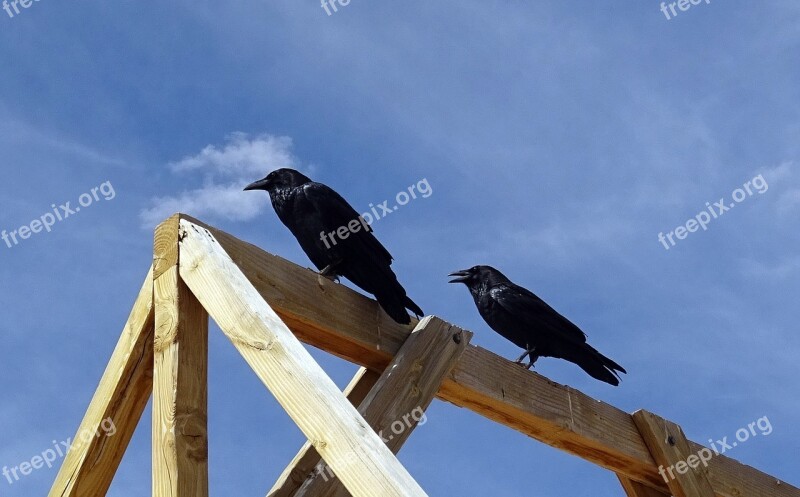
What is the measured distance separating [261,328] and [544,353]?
10.5ft

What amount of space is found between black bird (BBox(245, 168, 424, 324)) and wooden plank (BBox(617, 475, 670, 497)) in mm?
1194

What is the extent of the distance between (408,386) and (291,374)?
925mm

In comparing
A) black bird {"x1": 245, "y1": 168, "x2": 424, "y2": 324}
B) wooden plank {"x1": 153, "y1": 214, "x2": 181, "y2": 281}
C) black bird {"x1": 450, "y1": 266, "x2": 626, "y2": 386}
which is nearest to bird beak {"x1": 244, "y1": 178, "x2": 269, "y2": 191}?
black bird {"x1": 245, "y1": 168, "x2": 424, "y2": 324}

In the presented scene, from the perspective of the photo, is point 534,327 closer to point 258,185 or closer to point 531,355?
point 531,355

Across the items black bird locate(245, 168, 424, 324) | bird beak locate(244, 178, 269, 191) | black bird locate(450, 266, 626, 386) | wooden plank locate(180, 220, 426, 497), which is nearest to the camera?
wooden plank locate(180, 220, 426, 497)

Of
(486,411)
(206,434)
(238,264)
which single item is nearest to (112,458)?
(206,434)

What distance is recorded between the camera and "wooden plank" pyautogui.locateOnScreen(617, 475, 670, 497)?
405 centimetres

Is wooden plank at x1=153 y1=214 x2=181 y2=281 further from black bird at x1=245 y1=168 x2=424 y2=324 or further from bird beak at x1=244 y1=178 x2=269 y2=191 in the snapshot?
bird beak at x1=244 y1=178 x2=269 y2=191

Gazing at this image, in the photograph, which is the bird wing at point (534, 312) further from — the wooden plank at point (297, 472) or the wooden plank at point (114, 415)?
the wooden plank at point (114, 415)

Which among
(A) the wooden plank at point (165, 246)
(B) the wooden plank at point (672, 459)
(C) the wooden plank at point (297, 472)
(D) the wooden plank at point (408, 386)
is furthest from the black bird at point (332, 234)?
(B) the wooden plank at point (672, 459)

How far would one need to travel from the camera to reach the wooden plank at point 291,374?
75.7 inches

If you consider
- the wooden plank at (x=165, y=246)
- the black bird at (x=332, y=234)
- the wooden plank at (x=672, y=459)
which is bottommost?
the wooden plank at (x=165, y=246)

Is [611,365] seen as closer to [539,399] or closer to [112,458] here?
[539,399]

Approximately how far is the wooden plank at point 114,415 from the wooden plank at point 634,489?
7.03ft
